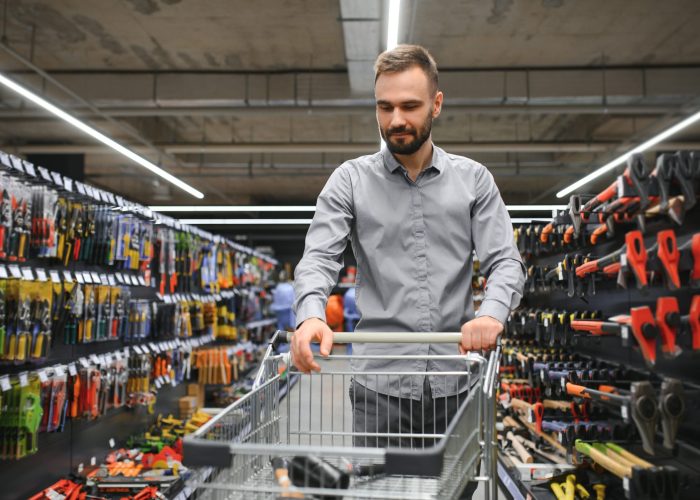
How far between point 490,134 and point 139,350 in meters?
9.82

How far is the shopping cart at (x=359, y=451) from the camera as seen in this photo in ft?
3.71

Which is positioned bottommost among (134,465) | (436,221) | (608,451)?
(134,465)

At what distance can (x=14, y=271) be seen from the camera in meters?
3.39

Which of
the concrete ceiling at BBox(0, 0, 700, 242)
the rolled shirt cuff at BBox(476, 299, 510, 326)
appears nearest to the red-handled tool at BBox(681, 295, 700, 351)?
the rolled shirt cuff at BBox(476, 299, 510, 326)

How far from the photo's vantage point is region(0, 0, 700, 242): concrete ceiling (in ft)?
25.5

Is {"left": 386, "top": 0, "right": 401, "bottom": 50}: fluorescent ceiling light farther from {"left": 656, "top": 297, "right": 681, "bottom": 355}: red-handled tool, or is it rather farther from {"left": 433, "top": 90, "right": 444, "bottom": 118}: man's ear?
{"left": 656, "top": 297, "right": 681, "bottom": 355}: red-handled tool

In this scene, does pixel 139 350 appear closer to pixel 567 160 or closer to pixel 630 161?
pixel 630 161

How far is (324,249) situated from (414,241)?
0.28 meters

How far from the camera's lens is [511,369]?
A: 5.41 metres

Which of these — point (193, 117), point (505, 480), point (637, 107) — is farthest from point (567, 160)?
point (505, 480)

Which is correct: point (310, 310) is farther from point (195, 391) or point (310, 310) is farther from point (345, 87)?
point (345, 87)

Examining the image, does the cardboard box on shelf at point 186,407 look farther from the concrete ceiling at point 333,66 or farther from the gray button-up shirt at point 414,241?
the gray button-up shirt at point 414,241

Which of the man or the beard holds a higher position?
the beard

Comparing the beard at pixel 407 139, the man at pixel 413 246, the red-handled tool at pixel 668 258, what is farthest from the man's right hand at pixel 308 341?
the red-handled tool at pixel 668 258
